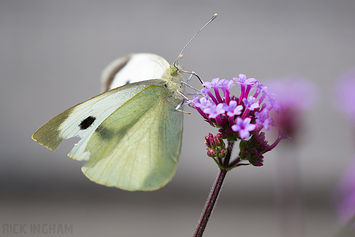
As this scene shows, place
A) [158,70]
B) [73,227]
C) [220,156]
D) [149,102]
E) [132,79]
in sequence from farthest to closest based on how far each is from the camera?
[73,227]
[132,79]
[158,70]
[149,102]
[220,156]

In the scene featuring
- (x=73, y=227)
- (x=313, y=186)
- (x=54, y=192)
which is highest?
(x=313, y=186)

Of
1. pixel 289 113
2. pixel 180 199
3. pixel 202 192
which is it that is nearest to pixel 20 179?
pixel 180 199

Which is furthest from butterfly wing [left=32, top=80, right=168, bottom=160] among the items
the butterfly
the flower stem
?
the flower stem

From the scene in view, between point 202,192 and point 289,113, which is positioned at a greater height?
point 289,113

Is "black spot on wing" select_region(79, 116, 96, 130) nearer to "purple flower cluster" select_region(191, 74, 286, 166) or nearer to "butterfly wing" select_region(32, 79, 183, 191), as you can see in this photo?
"butterfly wing" select_region(32, 79, 183, 191)

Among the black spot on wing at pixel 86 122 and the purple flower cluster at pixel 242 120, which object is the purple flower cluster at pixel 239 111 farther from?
the black spot on wing at pixel 86 122

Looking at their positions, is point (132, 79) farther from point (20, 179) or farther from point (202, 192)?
point (20, 179)

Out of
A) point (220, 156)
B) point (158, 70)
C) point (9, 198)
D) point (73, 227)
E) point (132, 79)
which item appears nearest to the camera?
point (220, 156)

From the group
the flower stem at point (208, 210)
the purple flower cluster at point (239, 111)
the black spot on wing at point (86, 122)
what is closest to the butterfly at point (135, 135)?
the black spot on wing at point (86, 122)
